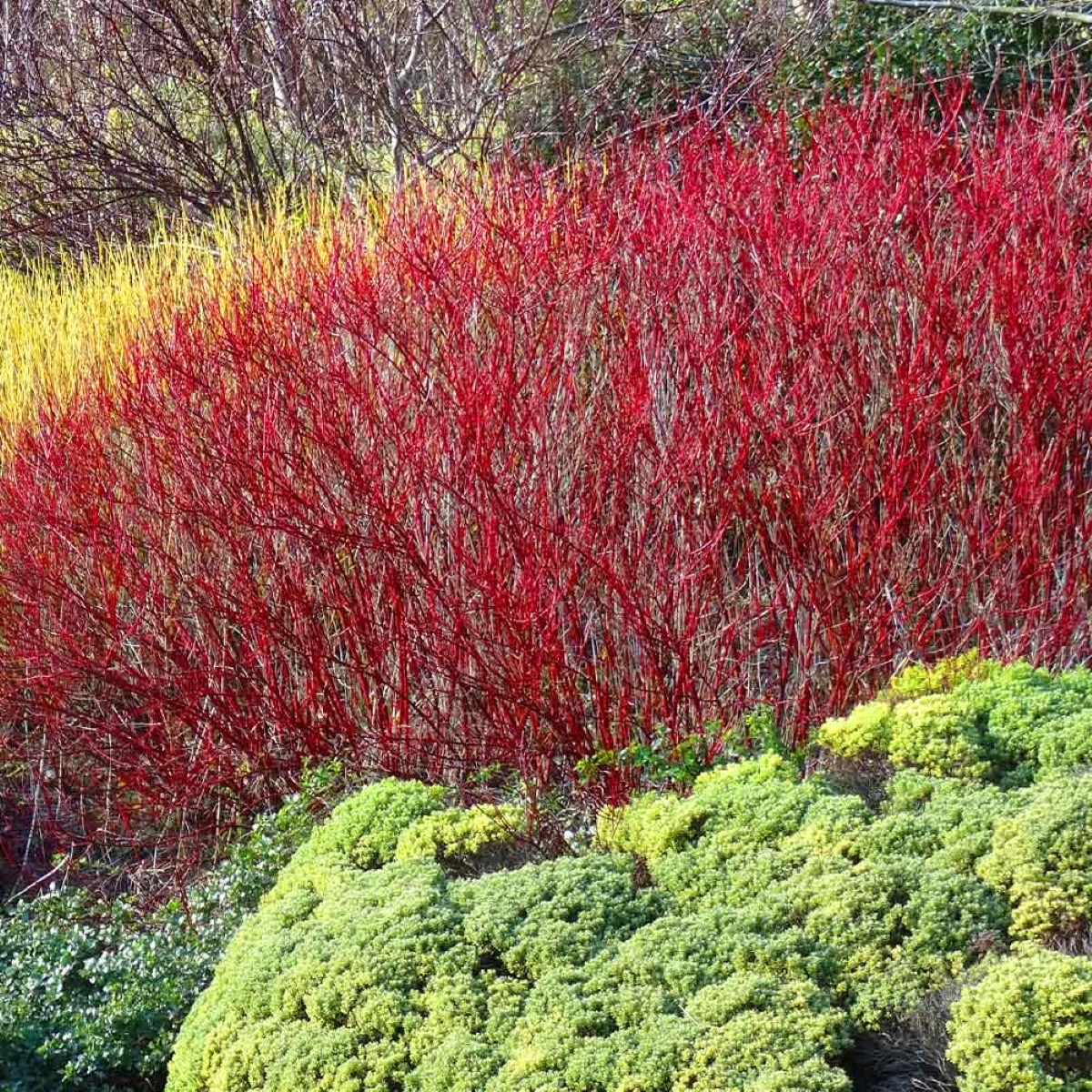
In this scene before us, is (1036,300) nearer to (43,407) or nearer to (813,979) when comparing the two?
(813,979)

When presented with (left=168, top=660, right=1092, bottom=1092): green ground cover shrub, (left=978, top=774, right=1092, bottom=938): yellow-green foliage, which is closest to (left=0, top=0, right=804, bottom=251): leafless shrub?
(left=168, top=660, right=1092, bottom=1092): green ground cover shrub

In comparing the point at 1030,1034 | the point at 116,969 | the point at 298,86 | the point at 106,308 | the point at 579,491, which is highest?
the point at 298,86

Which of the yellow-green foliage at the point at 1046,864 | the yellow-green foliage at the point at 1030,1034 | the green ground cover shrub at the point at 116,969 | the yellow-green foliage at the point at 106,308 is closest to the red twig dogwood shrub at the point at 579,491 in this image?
the green ground cover shrub at the point at 116,969

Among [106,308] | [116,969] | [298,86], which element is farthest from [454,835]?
[298,86]

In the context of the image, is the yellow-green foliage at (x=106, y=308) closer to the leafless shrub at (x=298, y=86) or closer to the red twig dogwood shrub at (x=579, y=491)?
the red twig dogwood shrub at (x=579, y=491)

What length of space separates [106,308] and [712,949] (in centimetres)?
492

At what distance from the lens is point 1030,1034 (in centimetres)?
181

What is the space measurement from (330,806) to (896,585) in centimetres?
165

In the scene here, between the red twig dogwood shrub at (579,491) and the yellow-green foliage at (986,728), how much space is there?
468 millimetres

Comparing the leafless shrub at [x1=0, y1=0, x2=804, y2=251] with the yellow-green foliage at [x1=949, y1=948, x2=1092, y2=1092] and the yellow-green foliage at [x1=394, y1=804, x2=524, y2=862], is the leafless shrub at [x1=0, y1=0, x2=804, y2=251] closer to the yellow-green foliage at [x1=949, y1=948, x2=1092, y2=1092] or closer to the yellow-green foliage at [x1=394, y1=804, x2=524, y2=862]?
the yellow-green foliage at [x1=394, y1=804, x2=524, y2=862]

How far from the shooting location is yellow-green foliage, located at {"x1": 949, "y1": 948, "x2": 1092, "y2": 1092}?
179 cm

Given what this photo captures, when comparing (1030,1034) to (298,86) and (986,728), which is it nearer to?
(986,728)

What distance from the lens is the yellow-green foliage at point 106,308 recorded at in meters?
5.14

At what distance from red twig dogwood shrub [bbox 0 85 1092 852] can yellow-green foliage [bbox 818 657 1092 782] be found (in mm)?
468
